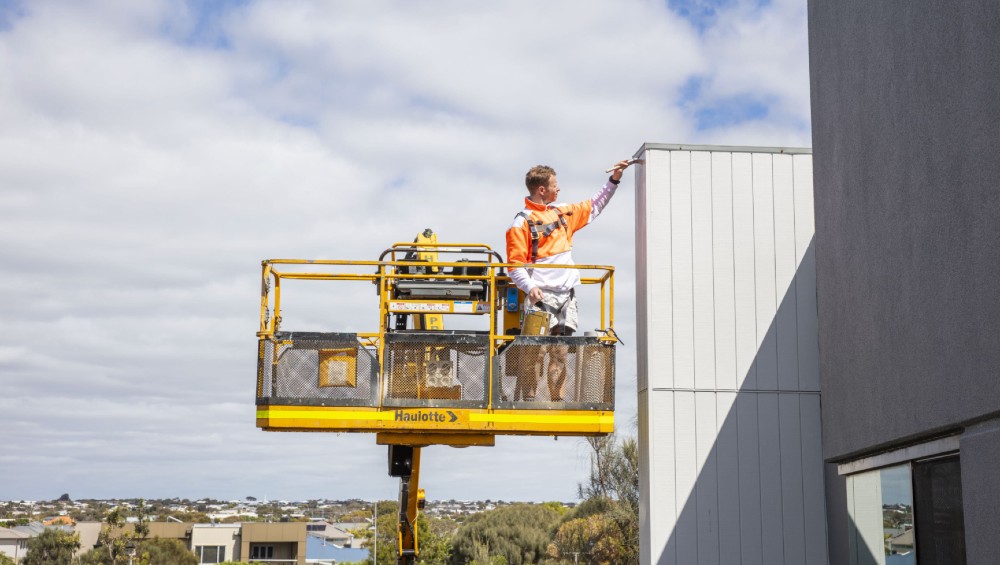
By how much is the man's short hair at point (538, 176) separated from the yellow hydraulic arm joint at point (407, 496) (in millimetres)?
2796

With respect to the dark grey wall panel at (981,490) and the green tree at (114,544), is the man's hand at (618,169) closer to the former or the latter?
the dark grey wall panel at (981,490)

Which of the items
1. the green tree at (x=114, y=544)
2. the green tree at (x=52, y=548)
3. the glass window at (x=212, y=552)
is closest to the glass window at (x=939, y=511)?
the green tree at (x=114, y=544)

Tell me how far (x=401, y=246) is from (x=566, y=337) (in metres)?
1.76

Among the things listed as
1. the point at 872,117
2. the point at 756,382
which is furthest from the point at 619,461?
the point at 872,117

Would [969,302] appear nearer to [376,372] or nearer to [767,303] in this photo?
[767,303]

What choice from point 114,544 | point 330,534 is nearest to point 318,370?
point 114,544

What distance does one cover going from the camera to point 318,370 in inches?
382

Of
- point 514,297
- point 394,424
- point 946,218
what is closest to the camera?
point 946,218

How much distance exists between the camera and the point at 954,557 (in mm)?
7227

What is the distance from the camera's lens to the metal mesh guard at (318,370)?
9.62m

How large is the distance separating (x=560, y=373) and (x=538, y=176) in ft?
5.87

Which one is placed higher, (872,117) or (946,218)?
(872,117)

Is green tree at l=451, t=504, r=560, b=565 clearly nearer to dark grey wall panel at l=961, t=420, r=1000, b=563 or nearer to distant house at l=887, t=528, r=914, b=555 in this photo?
distant house at l=887, t=528, r=914, b=555

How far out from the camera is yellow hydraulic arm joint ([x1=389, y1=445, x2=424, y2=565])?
10531 millimetres
